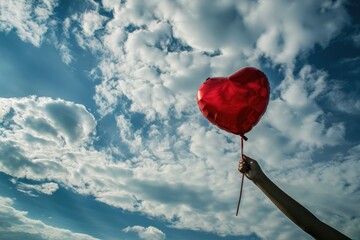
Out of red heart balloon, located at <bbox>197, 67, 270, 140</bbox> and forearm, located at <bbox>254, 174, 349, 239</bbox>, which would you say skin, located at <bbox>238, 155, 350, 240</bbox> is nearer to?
forearm, located at <bbox>254, 174, 349, 239</bbox>

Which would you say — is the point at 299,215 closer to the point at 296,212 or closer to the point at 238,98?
the point at 296,212

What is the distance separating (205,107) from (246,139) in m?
1.11

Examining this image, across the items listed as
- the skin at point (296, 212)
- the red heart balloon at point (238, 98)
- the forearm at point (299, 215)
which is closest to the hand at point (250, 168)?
the skin at point (296, 212)

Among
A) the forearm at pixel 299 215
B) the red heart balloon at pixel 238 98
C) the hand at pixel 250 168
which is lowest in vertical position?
the forearm at pixel 299 215

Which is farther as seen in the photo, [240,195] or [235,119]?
[235,119]

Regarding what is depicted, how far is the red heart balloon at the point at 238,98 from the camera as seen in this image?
5.55 metres

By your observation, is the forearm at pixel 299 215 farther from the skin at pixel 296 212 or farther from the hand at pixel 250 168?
the hand at pixel 250 168

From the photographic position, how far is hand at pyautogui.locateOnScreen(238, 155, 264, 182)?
2906mm

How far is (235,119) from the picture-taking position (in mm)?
5570

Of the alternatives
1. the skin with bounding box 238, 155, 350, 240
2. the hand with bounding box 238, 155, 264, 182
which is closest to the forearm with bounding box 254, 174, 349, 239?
the skin with bounding box 238, 155, 350, 240

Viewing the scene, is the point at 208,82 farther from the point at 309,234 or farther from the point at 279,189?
the point at 309,234

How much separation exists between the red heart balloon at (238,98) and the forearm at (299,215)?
3008 mm

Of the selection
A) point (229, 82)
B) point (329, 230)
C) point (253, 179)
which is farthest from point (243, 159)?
point (229, 82)

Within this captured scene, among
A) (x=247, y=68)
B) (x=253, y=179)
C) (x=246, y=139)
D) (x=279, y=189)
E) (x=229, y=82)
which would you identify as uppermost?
(x=247, y=68)
